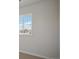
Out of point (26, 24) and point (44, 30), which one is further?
point (26, 24)

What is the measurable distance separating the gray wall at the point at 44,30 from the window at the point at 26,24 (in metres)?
0.28

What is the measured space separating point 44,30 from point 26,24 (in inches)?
55.9

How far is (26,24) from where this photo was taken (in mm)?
5363

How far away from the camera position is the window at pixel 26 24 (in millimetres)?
5105

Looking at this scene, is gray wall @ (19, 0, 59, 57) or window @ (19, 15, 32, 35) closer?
gray wall @ (19, 0, 59, 57)

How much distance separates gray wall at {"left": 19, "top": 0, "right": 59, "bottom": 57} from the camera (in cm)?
411

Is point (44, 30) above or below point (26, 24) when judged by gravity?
below

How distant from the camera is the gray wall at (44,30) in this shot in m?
4.11

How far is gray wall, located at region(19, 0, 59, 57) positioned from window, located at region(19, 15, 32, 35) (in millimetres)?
277

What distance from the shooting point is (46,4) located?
171 inches

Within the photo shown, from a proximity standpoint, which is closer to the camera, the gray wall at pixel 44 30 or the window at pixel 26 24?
the gray wall at pixel 44 30
